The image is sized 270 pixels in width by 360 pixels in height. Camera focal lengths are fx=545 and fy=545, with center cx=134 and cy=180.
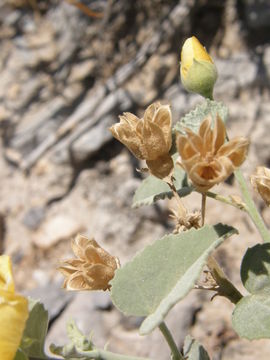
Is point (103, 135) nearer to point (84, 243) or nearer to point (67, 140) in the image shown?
point (67, 140)

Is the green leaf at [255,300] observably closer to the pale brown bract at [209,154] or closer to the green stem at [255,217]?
the green stem at [255,217]

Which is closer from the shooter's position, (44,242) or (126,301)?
(126,301)

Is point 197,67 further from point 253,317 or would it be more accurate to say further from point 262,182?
point 253,317

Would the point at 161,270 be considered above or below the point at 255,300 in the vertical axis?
above

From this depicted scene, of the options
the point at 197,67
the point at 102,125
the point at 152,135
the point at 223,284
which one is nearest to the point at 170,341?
the point at 223,284

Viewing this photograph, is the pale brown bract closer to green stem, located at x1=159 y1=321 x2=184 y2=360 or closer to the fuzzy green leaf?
A: green stem, located at x1=159 y1=321 x2=184 y2=360

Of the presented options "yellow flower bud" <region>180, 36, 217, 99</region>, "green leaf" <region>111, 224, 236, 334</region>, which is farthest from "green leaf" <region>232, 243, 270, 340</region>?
"yellow flower bud" <region>180, 36, 217, 99</region>

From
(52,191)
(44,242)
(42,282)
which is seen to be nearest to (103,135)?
(52,191)
